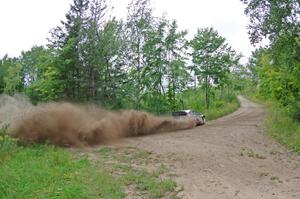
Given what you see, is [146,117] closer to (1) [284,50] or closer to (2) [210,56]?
(1) [284,50]

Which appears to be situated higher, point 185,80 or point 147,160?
point 185,80

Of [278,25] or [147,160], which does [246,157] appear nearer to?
[147,160]

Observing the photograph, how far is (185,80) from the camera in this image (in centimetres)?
4028

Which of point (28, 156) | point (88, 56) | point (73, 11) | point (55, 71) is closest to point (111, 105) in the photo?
point (88, 56)

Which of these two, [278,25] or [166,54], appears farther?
[166,54]

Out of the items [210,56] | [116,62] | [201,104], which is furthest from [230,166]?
[201,104]

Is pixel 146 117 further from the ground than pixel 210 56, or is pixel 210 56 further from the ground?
pixel 210 56

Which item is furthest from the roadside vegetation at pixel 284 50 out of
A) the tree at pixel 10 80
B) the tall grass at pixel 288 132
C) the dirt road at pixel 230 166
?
the tree at pixel 10 80

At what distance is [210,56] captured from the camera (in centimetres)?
4684

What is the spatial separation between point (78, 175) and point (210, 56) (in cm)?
3759

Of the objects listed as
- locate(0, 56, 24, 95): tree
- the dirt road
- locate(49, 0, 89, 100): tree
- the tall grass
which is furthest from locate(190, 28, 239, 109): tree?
locate(0, 56, 24, 95): tree

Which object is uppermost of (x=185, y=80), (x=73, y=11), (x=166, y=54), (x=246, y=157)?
(x=73, y=11)

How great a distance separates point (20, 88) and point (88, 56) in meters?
52.7

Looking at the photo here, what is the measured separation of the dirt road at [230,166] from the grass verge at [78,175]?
88 cm
